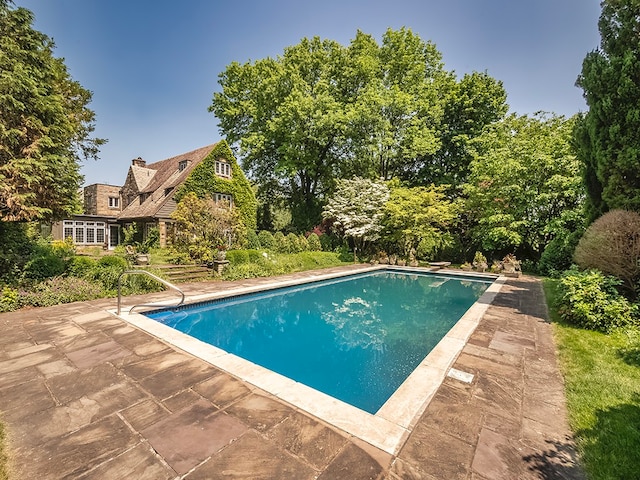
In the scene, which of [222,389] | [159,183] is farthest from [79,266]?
[159,183]

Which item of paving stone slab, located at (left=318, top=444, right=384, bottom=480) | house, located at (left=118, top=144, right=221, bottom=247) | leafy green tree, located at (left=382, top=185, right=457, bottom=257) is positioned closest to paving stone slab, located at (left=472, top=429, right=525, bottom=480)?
paving stone slab, located at (left=318, top=444, right=384, bottom=480)

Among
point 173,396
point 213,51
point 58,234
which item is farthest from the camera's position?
point 58,234

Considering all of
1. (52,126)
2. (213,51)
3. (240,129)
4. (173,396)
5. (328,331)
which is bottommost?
(328,331)

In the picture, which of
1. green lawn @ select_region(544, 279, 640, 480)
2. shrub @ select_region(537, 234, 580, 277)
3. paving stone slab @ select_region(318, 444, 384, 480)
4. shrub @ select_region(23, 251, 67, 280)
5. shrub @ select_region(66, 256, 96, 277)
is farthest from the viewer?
shrub @ select_region(537, 234, 580, 277)

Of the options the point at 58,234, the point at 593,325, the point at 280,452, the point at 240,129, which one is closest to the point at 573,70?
the point at 593,325

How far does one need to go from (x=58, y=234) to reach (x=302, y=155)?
19832mm

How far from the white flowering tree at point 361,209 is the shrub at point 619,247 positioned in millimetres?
12580

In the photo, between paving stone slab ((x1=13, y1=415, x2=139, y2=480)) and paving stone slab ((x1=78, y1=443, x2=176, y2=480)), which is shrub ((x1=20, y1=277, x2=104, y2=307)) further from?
paving stone slab ((x1=78, y1=443, x2=176, y2=480))

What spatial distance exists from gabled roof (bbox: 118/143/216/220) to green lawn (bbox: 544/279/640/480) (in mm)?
20241

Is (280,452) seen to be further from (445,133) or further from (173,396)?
(445,133)

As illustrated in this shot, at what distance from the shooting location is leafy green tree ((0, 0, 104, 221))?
7.48 m

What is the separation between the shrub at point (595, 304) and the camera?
5.98m

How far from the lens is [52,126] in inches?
328

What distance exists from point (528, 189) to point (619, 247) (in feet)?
33.8
